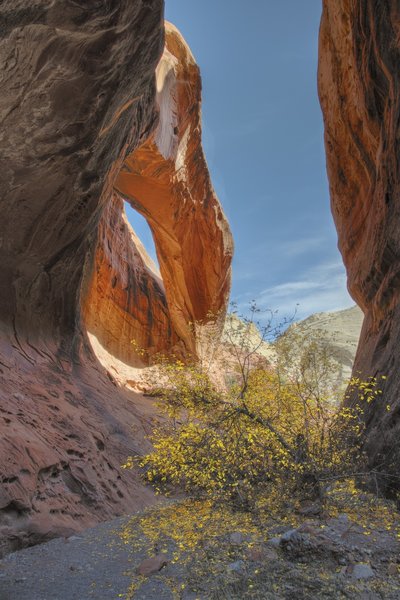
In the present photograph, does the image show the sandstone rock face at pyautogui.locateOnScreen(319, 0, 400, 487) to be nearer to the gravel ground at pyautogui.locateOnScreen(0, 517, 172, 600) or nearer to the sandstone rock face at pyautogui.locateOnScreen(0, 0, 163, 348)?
the gravel ground at pyautogui.locateOnScreen(0, 517, 172, 600)

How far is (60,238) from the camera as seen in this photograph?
9289 millimetres

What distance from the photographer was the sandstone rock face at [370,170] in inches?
335

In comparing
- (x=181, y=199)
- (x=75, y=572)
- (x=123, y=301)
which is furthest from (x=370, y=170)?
(x=123, y=301)

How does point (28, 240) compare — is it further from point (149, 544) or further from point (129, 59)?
point (149, 544)

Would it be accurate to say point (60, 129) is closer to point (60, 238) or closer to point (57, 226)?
point (57, 226)

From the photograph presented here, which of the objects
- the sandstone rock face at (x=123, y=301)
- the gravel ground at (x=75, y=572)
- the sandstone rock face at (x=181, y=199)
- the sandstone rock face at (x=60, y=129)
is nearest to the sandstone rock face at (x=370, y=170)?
the gravel ground at (x=75, y=572)

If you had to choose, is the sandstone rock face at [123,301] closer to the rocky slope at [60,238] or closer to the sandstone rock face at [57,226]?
the rocky slope at [60,238]

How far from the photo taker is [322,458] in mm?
6227

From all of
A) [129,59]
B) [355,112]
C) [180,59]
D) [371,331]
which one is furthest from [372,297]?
[180,59]

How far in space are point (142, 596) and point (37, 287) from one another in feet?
25.3

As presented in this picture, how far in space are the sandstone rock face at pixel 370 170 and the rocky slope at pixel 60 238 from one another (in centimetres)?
610

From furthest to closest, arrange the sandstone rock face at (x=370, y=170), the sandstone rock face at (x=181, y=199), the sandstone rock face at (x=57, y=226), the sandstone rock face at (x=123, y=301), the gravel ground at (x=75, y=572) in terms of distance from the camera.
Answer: the sandstone rock face at (x=123, y=301)
the sandstone rock face at (x=181, y=199)
the sandstone rock face at (x=370, y=170)
the sandstone rock face at (x=57, y=226)
the gravel ground at (x=75, y=572)

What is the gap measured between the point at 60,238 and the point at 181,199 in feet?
43.7

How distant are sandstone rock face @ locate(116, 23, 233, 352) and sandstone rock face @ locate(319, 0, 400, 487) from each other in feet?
25.6
